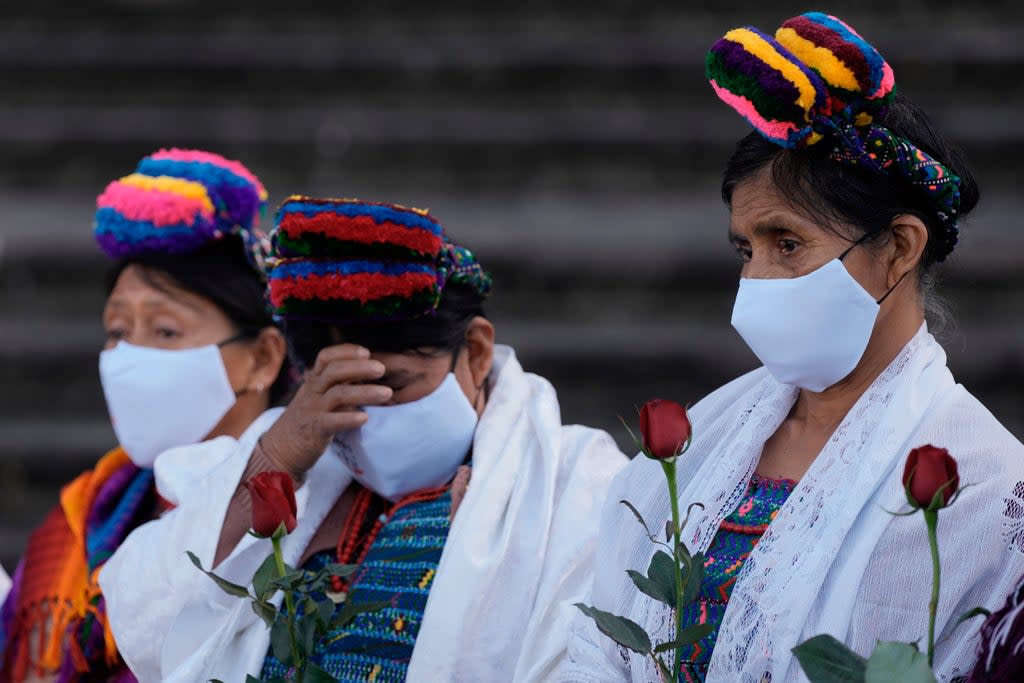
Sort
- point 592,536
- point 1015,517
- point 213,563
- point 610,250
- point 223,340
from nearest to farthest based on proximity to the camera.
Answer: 1. point 1015,517
2. point 592,536
3. point 213,563
4. point 223,340
5. point 610,250

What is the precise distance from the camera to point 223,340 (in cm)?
368

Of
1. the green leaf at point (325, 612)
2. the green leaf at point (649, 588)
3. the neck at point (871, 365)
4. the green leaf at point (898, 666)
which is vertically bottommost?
the green leaf at point (898, 666)

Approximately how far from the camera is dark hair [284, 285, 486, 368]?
9.81 feet

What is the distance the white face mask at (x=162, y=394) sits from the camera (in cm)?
357

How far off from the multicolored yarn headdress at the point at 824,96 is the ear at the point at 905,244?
0.05 metres

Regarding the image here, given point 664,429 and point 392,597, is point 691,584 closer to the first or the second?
point 664,429

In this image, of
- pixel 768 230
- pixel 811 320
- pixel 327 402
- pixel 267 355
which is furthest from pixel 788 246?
pixel 267 355

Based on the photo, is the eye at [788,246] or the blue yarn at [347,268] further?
the blue yarn at [347,268]

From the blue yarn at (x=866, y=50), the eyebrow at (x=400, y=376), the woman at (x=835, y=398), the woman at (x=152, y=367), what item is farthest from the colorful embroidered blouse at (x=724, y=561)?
the woman at (x=152, y=367)

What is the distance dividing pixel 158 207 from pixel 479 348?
971 mm

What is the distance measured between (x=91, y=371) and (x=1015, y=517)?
4.52 meters

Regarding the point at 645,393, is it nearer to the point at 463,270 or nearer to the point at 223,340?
the point at 223,340

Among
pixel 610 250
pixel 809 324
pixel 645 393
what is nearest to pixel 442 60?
pixel 610 250

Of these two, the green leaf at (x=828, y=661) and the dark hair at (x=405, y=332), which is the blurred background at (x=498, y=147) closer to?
the dark hair at (x=405, y=332)
